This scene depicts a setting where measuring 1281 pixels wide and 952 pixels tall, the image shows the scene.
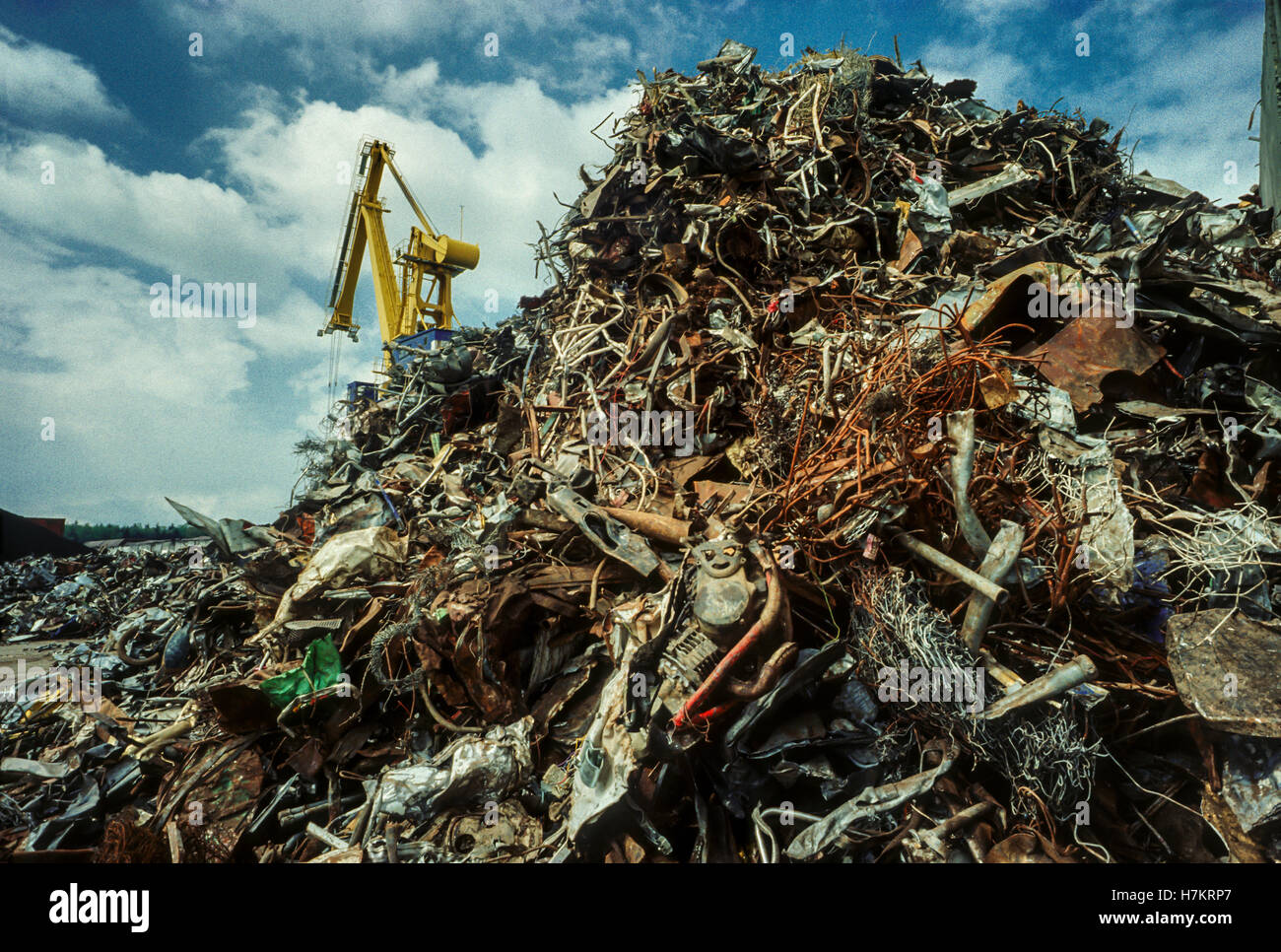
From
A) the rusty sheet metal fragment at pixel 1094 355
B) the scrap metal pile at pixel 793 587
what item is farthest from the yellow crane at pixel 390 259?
the rusty sheet metal fragment at pixel 1094 355

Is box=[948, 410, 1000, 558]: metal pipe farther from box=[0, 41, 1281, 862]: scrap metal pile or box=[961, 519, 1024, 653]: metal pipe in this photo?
box=[961, 519, 1024, 653]: metal pipe

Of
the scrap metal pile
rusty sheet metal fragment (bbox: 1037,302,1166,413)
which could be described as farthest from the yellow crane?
rusty sheet metal fragment (bbox: 1037,302,1166,413)

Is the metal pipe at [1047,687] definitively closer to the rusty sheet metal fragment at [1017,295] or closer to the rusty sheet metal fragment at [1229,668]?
the rusty sheet metal fragment at [1229,668]

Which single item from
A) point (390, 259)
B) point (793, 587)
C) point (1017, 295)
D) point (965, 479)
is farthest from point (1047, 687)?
point (390, 259)

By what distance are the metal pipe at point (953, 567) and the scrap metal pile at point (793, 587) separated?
0.07 ft

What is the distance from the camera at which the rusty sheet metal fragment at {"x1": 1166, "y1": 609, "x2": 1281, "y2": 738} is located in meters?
2.15

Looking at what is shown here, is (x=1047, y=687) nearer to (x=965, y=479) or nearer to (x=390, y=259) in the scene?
(x=965, y=479)

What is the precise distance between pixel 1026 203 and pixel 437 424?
6081 millimetres

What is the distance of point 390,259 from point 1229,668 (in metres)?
15.1

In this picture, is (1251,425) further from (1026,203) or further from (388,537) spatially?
(388,537)

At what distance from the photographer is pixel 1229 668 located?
2.28 m

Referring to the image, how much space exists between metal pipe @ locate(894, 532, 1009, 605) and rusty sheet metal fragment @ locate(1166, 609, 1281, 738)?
867mm

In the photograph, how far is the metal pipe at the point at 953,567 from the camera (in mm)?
2178
